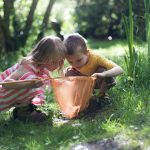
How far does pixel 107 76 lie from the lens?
14.0ft

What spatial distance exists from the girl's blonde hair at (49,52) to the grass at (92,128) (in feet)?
1.86

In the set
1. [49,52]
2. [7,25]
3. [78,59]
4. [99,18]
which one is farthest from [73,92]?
[99,18]

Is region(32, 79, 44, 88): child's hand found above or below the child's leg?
above

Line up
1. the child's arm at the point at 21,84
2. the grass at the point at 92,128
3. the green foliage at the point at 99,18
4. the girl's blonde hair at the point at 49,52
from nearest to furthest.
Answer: the grass at the point at 92,128, the child's arm at the point at 21,84, the girl's blonde hair at the point at 49,52, the green foliage at the point at 99,18

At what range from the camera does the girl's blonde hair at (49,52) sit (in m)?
4.14

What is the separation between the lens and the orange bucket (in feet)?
13.7

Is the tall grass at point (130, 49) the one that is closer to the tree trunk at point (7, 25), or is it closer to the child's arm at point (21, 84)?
the child's arm at point (21, 84)

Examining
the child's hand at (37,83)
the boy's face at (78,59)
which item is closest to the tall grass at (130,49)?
the boy's face at (78,59)

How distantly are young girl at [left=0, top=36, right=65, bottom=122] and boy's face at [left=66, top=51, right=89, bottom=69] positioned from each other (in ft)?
0.35

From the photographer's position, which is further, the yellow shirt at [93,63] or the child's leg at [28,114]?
the yellow shirt at [93,63]

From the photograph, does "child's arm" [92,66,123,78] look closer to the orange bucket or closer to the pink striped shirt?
the orange bucket

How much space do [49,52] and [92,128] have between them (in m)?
0.80

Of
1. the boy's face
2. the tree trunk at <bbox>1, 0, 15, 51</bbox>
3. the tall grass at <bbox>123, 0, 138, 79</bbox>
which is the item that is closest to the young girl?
the boy's face

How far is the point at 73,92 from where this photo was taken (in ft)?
14.0
